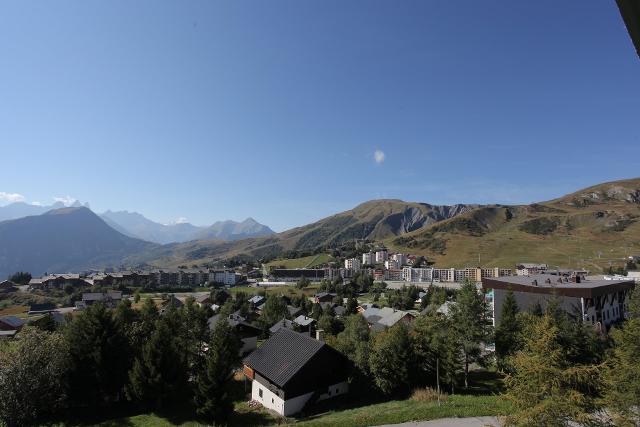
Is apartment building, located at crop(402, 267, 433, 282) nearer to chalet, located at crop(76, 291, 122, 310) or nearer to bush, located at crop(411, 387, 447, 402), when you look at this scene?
chalet, located at crop(76, 291, 122, 310)

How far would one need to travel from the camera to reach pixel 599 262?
547ft

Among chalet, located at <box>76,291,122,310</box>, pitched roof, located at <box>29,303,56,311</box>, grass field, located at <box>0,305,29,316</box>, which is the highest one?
chalet, located at <box>76,291,122,310</box>

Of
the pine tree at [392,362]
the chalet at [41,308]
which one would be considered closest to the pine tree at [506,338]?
the pine tree at [392,362]

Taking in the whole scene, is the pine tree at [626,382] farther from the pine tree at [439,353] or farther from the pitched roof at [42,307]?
the pitched roof at [42,307]

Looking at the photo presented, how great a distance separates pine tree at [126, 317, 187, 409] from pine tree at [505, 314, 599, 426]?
29180 mm

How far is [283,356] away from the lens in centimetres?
3584

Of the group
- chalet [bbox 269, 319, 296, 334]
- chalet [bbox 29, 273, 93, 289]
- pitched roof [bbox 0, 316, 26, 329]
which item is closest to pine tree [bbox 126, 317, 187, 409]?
chalet [bbox 269, 319, 296, 334]

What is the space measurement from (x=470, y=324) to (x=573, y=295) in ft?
101

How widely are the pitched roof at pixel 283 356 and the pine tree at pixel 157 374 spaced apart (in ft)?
22.2

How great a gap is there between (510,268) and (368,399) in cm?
16420

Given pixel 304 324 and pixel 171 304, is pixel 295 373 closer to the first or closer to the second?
pixel 171 304

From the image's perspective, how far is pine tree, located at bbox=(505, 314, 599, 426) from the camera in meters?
12.1

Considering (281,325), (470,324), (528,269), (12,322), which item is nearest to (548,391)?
(470,324)

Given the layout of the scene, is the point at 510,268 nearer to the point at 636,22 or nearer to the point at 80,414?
the point at 80,414
